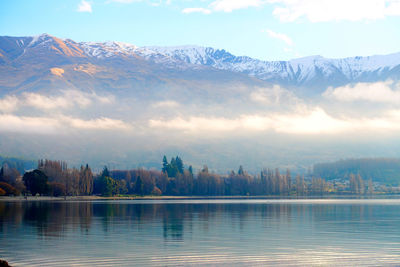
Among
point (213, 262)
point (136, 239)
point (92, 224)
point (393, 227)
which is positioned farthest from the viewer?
point (92, 224)

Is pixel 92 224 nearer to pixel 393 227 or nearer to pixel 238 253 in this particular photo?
pixel 238 253

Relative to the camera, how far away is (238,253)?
40.6 m

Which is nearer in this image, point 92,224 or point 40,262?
point 40,262

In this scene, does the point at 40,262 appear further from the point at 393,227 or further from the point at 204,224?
the point at 393,227

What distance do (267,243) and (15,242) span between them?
71.6 feet

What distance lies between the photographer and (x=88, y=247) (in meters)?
43.9

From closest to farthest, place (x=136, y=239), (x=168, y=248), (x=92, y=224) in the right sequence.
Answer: (x=168, y=248), (x=136, y=239), (x=92, y=224)

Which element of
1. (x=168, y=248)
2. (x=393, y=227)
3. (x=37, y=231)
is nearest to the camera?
(x=168, y=248)

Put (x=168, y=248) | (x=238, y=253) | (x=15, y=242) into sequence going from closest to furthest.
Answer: (x=238, y=253) < (x=168, y=248) < (x=15, y=242)

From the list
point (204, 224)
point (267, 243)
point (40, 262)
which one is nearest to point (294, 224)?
point (204, 224)

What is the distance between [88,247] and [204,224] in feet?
80.3

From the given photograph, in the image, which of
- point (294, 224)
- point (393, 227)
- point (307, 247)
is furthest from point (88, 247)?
point (393, 227)

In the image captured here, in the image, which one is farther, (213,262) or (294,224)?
(294,224)

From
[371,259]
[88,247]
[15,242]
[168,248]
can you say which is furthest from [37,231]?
[371,259]
